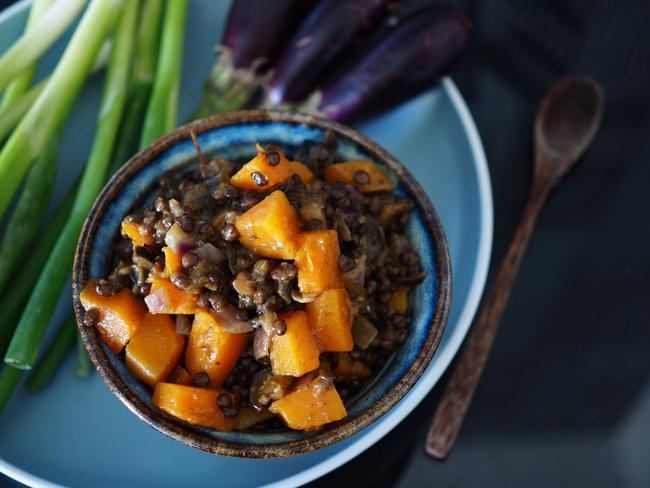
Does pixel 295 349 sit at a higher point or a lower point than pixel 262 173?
lower

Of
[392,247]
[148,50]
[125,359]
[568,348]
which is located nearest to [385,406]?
[392,247]

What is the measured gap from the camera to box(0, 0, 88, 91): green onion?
2357 mm

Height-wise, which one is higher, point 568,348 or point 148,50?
point 148,50

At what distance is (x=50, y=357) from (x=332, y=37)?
158 cm

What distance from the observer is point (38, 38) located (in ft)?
7.97

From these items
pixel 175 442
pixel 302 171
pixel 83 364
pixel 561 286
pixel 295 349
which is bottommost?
pixel 561 286

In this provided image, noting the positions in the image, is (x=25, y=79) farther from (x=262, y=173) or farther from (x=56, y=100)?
(x=262, y=173)

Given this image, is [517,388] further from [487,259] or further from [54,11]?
[54,11]

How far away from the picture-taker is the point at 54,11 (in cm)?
247

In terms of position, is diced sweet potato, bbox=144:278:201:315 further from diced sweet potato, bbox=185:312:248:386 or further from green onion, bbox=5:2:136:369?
green onion, bbox=5:2:136:369

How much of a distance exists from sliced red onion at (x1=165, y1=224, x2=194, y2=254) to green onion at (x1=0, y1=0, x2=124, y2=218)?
826 millimetres

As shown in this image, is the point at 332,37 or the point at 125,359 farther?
the point at 332,37

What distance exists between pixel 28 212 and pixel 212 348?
0.97m

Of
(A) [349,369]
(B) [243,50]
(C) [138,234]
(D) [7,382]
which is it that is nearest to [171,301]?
(C) [138,234]
